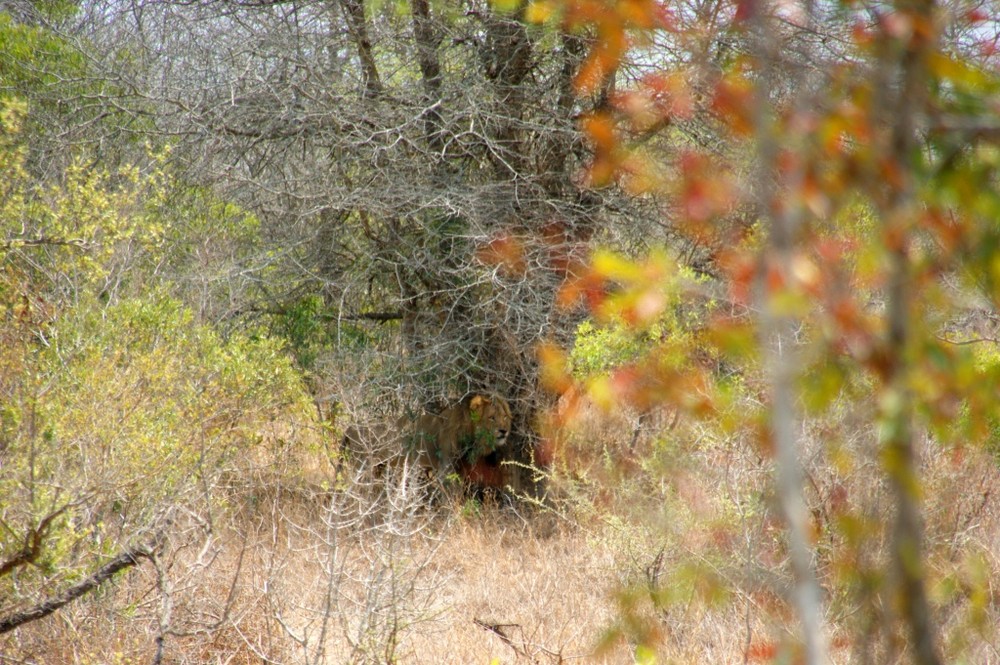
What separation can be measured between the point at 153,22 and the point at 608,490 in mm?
5631

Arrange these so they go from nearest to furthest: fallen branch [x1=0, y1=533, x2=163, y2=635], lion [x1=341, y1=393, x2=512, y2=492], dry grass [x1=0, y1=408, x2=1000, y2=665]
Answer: fallen branch [x1=0, y1=533, x2=163, y2=635], dry grass [x1=0, y1=408, x2=1000, y2=665], lion [x1=341, y1=393, x2=512, y2=492]

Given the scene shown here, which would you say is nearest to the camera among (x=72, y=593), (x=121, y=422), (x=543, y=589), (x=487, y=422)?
(x=72, y=593)

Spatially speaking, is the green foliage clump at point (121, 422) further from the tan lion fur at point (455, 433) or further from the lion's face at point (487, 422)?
the lion's face at point (487, 422)

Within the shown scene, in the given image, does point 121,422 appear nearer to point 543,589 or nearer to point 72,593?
point 72,593

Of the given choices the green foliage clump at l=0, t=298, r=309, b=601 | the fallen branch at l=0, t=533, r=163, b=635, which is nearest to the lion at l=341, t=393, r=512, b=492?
the green foliage clump at l=0, t=298, r=309, b=601

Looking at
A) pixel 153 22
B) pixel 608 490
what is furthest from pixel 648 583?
pixel 153 22

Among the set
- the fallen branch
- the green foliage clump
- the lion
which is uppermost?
the green foliage clump

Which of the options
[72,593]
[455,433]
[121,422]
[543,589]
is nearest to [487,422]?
[455,433]

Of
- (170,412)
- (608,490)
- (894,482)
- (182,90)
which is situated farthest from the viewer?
(182,90)

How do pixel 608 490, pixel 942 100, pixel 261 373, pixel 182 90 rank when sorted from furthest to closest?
pixel 182 90 < pixel 261 373 < pixel 608 490 < pixel 942 100

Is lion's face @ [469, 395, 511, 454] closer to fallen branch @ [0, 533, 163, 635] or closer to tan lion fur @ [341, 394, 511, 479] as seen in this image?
tan lion fur @ [341, 394, 511, 479]

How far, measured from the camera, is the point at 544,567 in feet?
22.7

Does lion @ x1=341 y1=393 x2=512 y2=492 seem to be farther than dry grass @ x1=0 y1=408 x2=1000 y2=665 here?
Yes

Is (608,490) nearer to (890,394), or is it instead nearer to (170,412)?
(170,412)
